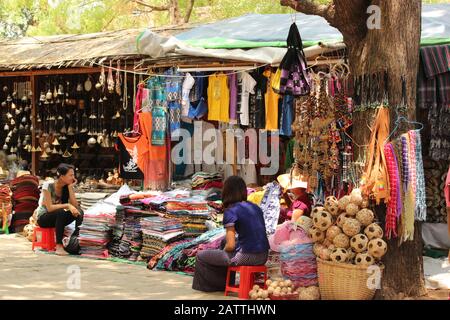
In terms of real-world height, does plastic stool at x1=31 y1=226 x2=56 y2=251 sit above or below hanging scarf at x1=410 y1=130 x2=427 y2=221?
below

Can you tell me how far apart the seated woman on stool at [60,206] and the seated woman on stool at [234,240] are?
10.1 feet

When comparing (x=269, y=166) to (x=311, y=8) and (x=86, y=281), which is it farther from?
(x=311, y=8)

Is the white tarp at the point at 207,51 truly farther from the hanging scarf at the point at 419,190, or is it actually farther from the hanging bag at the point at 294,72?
the hanging scarf at the point at 419,190

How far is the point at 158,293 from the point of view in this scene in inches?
308

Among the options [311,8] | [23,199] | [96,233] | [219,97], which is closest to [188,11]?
[23,199]

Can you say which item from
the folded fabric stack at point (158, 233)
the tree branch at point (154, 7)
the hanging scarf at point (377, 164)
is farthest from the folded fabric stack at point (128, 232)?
the tree branch at point (154, 7)

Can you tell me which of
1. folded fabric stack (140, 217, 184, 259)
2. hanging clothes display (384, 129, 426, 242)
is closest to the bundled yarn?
hanging clothes display (384, 129, 426, 242)

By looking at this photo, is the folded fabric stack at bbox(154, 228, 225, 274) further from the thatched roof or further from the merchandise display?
the thatched roof

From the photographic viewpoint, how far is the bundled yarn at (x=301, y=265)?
7.60 metres

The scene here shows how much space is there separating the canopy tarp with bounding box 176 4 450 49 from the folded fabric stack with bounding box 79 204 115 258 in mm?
2483

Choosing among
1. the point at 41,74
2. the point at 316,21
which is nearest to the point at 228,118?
the point at 316,21

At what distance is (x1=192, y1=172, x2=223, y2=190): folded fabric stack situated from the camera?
34.7 ft

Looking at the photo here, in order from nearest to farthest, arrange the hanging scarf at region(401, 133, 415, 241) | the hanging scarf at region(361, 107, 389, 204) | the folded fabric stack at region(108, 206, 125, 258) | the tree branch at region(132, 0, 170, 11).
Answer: the hanging scarf at region(361, 107, 389, 204) → the hanging scarf at region(401, 133, 415, 241) → the folded fabric stack at region(108, 206, 125, 258) → the tree branch at region(132, 0, 170, 11)

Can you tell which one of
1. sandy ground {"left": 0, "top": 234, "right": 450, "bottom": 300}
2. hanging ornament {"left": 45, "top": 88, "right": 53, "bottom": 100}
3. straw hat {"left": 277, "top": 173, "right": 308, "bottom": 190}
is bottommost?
sandy ground {"left": 0, "top": 234, "right": 450, "bottom": 300}
